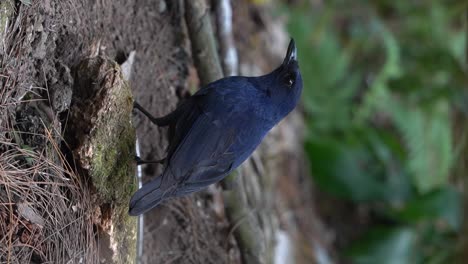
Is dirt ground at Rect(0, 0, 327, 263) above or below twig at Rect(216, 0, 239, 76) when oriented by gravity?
below

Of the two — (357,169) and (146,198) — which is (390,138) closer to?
(357,169)

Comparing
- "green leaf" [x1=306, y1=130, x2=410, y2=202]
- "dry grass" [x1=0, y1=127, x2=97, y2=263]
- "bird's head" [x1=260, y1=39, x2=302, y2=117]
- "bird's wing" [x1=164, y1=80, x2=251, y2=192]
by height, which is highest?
"green leaf" [x1=306, y1=130, x2=410, y2=202]

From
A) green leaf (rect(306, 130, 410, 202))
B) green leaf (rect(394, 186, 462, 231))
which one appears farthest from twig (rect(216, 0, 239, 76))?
green leaf (rect(394, 186, 462, 231))

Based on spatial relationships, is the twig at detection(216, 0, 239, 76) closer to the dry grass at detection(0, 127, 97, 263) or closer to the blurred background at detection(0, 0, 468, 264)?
the blurred background at detection(0, 0, 468, 264)

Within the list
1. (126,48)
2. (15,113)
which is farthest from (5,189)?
(126,48)

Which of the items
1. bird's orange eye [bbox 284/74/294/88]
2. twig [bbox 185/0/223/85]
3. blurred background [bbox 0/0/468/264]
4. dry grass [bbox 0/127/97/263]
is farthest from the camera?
twig [bbox 185/0/223/85]

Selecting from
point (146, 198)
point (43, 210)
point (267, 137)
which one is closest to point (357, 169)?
point (267, 137)

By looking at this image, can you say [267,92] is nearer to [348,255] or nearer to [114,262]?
[114,262]
